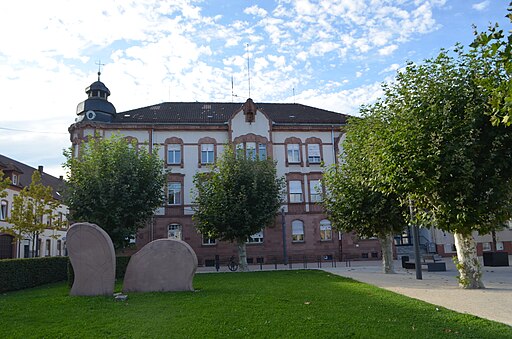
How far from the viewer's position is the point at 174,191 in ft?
119

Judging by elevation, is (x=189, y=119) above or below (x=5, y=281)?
above

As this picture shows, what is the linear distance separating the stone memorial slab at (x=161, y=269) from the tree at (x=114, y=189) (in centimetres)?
1025

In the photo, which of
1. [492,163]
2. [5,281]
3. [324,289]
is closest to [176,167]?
[5,281]

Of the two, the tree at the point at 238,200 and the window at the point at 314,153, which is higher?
the window at the point at 314,153

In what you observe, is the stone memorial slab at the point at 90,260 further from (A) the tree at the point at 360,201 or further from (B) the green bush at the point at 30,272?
(A) the tree at the point at 360,201

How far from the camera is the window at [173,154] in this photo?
3662 cm

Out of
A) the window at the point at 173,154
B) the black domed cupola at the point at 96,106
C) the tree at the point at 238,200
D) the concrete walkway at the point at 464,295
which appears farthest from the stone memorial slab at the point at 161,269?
the black domed cupola at the point at 96,106

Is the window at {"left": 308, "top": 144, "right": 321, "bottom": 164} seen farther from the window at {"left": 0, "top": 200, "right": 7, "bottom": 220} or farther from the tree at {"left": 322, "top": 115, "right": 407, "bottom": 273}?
the window at {"left": 0, "top": 200, "right": 7, "bottom": 220}

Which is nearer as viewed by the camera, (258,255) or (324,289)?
(324,289)

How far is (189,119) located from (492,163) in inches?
1097

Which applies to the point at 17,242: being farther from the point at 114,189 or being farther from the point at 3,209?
the point at 114,189

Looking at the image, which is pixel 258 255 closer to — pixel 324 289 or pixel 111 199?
pixel 111 199

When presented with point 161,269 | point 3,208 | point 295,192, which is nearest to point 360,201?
point 161,269

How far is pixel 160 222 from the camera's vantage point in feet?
116
